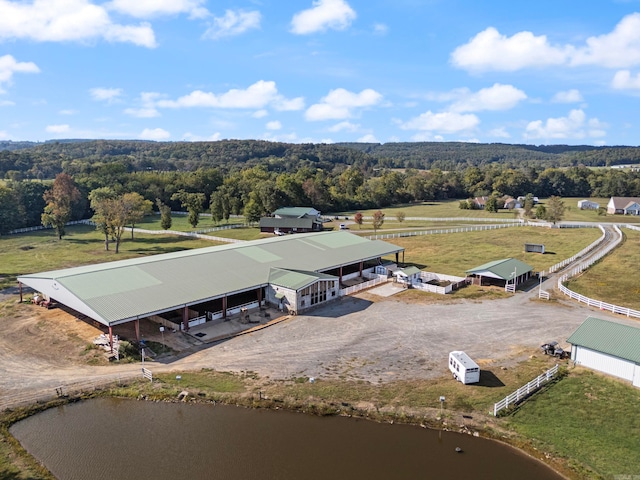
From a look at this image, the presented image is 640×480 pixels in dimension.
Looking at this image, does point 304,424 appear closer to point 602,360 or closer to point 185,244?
point 602,360

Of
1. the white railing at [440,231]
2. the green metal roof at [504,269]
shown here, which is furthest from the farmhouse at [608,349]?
the white railing at [440,231]

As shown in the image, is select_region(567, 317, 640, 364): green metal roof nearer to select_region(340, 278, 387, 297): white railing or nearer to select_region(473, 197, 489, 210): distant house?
select_region(340, 278, 387, 297): white railing

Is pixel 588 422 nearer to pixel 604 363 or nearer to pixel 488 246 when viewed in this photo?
pixel 604 363

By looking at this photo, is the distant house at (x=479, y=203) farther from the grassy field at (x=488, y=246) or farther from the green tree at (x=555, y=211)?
the grassy field at (x=488, y=246)

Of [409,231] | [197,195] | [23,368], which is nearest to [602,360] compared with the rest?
[23,368]

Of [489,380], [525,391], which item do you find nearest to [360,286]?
[489,380]

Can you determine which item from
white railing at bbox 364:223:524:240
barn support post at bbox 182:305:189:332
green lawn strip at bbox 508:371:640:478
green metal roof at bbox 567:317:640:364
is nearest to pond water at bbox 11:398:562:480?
green lawn strip at bbox 508:371:640:478
